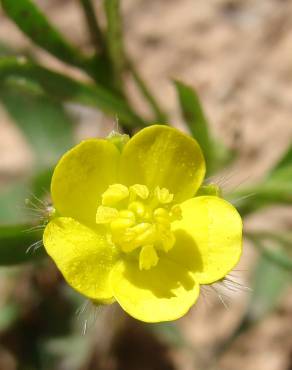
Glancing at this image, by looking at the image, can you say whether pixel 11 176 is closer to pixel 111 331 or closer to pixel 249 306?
pixel 111 331

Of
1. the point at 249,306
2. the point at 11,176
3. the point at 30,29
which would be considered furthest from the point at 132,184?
the point at 11,176

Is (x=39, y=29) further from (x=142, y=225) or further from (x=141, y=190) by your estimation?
(x=142, y=225)

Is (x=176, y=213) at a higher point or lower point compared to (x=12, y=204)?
higher

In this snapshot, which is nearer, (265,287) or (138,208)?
(138,208)

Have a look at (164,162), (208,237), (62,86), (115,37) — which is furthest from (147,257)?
(115,37)

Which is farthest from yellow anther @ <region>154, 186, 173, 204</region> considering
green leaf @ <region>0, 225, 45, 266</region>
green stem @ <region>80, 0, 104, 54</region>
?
green stem @ <region>80, 0, 104, 54</region>

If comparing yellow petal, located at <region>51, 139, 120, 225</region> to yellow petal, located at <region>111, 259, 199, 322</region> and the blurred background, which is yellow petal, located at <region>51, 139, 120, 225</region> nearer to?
yellow petal, located at <region>111, 259, 199, 322</region>

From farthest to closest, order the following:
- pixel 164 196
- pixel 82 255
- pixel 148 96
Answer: pixel 148 96 < pixel 164 196 < pixel 82 255

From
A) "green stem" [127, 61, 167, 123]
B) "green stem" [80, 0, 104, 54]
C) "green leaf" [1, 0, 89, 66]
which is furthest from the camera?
"green stem" [127, 61, 167, 123]
